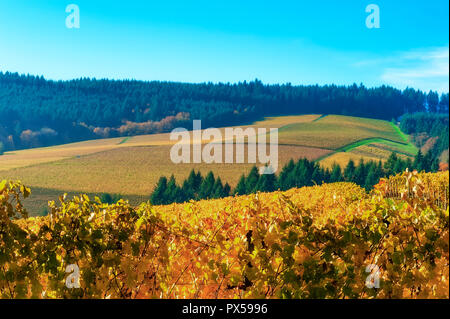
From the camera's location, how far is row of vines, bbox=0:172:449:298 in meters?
3.54

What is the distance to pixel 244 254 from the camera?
3.56 m

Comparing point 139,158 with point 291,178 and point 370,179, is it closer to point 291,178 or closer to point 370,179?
point 291,178

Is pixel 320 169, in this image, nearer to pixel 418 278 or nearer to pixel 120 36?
pixel 120 36

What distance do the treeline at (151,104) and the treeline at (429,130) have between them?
213mm

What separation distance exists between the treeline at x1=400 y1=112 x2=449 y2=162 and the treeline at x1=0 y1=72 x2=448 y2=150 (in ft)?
0.70

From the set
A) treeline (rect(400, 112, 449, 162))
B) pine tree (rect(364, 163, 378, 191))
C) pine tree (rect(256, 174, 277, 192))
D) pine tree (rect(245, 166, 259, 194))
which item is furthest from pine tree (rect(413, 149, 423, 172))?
pine tree (rect(256, 174, 277, 192))

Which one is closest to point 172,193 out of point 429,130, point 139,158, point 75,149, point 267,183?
point 139,158

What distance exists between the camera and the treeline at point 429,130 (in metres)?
9.28

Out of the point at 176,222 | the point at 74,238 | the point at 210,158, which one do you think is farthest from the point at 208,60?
the point at 210,158

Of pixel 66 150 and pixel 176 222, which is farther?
pixel 66 150

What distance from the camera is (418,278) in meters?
3.74

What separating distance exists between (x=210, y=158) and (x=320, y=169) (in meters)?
5.31

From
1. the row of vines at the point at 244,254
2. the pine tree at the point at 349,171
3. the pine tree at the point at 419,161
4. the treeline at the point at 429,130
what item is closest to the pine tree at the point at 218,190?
the pine tree at the point at 349,171

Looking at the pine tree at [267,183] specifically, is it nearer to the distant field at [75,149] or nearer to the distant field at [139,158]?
the distant field at [139,158]
